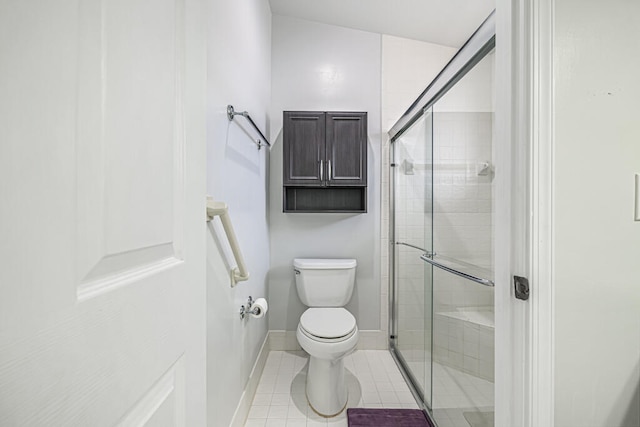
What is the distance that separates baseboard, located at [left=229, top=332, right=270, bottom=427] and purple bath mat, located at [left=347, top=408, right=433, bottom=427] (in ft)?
1.76

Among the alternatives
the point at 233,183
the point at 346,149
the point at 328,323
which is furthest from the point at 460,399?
the point at 346,149

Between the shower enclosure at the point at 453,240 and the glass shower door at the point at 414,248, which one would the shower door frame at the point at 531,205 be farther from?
the glass shower door at the point at 414,248

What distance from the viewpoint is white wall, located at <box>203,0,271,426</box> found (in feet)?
3.67

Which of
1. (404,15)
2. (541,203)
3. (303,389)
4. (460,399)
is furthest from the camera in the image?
(404,15)

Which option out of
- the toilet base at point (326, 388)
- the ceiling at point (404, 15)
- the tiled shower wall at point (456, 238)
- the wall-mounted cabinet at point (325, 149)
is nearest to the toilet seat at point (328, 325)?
the toilet base at point (326, 388)

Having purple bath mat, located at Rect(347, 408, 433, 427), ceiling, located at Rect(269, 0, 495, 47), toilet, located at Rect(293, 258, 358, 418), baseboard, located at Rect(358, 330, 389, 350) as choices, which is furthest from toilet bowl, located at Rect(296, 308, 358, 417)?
ceiling, located at Rect(269, 0, 495, 47)

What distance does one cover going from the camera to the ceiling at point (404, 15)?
2.02 m

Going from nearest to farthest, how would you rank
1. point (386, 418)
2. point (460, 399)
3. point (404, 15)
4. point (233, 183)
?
point (460, 399) → point (233, 183) → point (386, 418) → point (404, 15)

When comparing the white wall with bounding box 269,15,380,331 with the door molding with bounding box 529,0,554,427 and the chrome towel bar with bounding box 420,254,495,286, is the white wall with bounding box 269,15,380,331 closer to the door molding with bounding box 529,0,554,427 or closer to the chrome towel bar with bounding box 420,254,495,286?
the chrome towel bar with bounding box 420,254,495,286

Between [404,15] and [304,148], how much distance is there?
1168mm

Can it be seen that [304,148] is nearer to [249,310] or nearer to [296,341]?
[249,310]

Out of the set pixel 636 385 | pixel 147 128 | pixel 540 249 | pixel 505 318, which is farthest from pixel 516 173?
pixel 147 128

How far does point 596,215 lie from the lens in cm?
67

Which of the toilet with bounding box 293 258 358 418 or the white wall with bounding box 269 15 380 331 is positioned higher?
the white wall with bounding box 269 15 380 331
